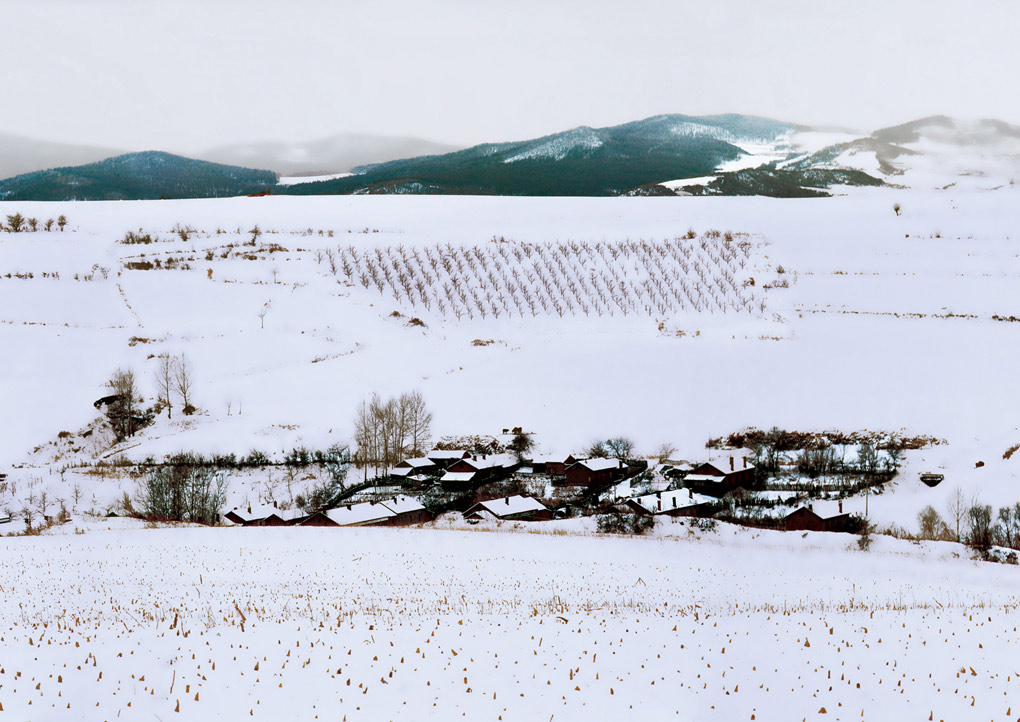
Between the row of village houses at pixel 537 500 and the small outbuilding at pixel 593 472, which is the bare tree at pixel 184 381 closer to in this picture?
the row of village houses at pixel 537 500

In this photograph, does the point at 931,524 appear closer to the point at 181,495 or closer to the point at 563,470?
the point at 563,470

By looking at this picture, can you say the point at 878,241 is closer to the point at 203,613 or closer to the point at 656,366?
the point at 656,366

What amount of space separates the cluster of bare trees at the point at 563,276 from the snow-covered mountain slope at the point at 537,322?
0.28m

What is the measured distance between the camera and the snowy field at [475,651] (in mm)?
9477

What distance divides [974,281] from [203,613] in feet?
196

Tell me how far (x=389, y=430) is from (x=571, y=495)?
10389mm

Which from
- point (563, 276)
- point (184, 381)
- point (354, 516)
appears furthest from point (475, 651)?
point (563, 276)

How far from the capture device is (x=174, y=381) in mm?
44281

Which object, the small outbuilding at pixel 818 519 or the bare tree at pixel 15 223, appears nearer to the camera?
the small outbuilding at pixel 818 519

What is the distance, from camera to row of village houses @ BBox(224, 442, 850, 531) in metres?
30.3

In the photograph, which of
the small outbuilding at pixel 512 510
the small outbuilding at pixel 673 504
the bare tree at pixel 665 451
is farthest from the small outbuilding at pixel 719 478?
the small outbuilding at pixel 512 510

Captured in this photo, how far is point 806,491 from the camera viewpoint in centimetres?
3350

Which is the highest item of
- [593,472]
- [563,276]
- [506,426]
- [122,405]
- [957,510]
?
[563,276]

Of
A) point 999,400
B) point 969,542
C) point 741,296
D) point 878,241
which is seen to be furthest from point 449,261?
point 969,542
